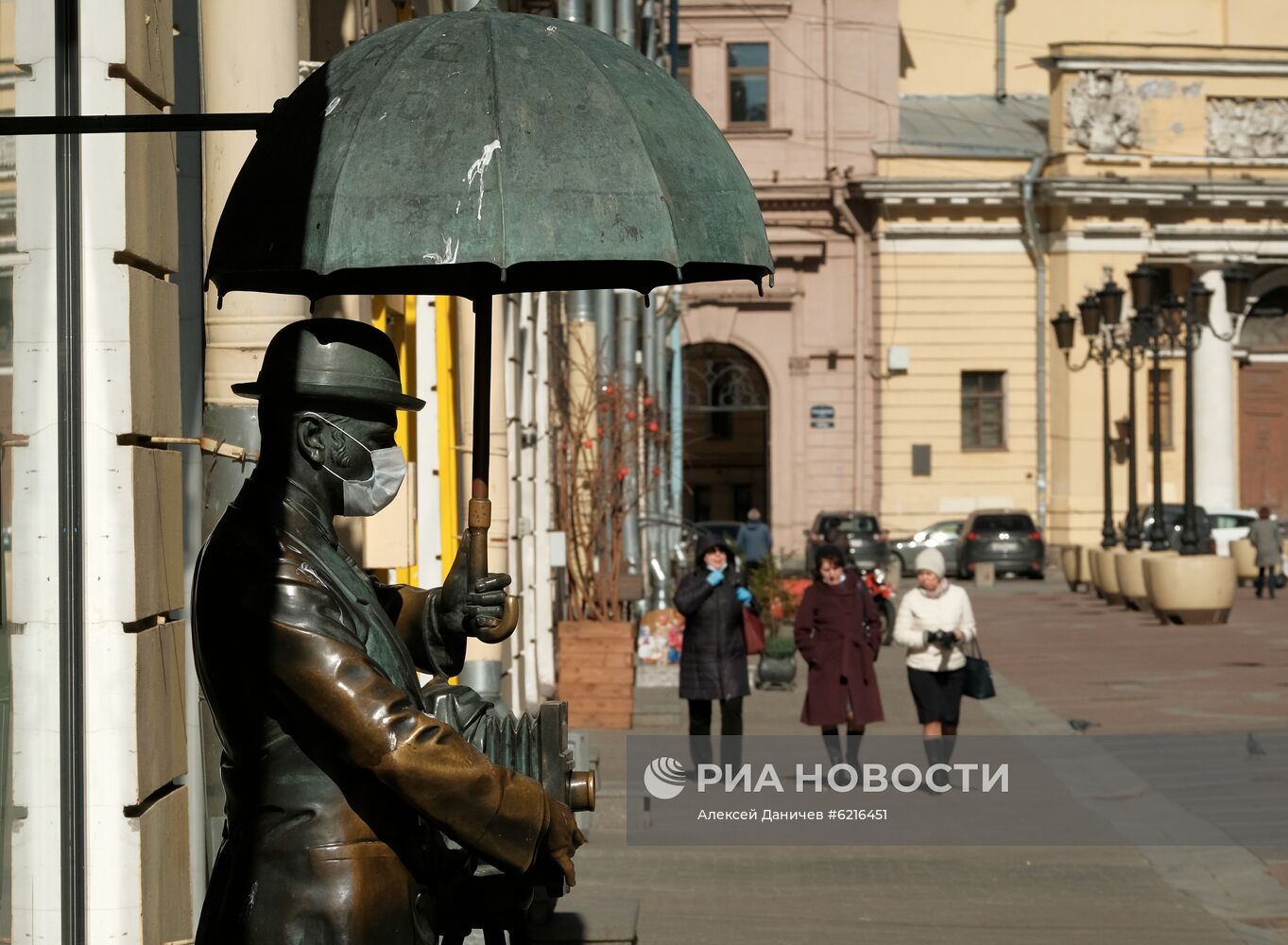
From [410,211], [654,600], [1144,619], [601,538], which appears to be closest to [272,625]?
[410,211]

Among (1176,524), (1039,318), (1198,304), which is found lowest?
(1176,524)

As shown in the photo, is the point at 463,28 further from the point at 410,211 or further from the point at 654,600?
the point at 654,600

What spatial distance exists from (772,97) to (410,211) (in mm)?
44818

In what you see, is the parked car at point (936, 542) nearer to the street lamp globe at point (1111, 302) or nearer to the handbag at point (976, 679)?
the street lamp globe at point (1111, 302)

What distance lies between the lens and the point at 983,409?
48031 millimetres

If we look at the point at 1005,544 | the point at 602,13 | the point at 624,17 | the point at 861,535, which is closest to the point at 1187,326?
the point at 861,535

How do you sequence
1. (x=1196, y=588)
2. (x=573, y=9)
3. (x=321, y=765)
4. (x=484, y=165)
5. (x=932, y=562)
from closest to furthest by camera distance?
(x=321, y=765), (x=484, y=165), (x=932, y=562), (x=573, y=9), (x=1196, y=588)

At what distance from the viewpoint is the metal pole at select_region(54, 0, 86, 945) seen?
620 centimetres

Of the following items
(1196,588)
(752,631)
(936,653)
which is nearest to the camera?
(936,653)

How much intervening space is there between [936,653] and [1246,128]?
1462 inches

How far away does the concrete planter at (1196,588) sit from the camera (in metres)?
28.7

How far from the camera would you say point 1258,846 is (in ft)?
36.1

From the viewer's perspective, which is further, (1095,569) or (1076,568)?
(1076,568)

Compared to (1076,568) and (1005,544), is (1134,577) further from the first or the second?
(1005,544)
